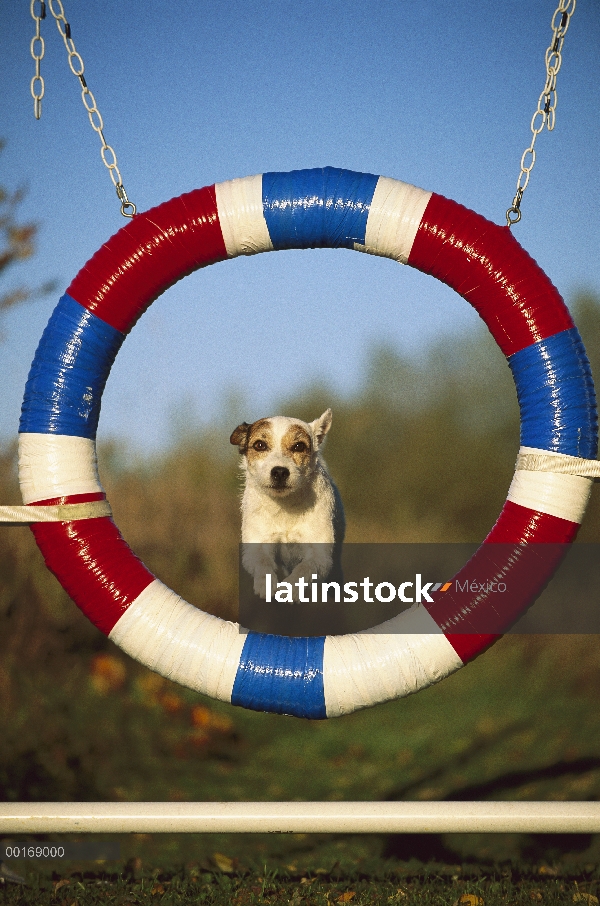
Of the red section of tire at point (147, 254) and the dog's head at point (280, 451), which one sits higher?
the red section of tire at point (147, 254)

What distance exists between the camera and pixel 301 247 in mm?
3316

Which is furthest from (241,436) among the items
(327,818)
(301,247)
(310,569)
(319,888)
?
(319,888)

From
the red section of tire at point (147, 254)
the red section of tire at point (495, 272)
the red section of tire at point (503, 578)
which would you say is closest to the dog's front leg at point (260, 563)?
the red section of tire at point (503, 578)

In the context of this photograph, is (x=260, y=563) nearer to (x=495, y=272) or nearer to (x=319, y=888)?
(x=495, y=272)

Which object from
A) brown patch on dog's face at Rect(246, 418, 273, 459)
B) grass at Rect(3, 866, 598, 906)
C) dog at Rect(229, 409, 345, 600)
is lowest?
grass at Rect(3, 866, 598, 906)

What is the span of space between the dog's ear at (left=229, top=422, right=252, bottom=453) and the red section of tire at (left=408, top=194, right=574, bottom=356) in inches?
47.9

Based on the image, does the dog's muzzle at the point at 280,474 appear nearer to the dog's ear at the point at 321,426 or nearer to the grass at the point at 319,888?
the dog's ear at the point at 321,426

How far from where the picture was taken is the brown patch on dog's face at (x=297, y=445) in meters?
3.77

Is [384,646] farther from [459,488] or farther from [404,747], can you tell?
[459,488]

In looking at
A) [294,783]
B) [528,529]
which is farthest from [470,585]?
[294,783]

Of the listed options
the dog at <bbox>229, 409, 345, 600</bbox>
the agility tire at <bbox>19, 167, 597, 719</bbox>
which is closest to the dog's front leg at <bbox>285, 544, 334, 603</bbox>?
the dog at <bbox>229, 409, 345, 600</bbox>

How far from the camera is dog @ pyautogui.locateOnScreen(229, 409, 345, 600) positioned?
12.3 ft

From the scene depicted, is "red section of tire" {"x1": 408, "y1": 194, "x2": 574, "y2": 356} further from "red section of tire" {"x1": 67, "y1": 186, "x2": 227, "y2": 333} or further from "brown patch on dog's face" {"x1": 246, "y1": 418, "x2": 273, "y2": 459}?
"brown patch on dog's face" {"x1": 246, "y1": 418, "x2": 273, "y2": 459}

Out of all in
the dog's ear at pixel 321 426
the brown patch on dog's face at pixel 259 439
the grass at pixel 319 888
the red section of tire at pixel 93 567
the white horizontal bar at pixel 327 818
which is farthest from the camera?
the grass at pixel 319 888
